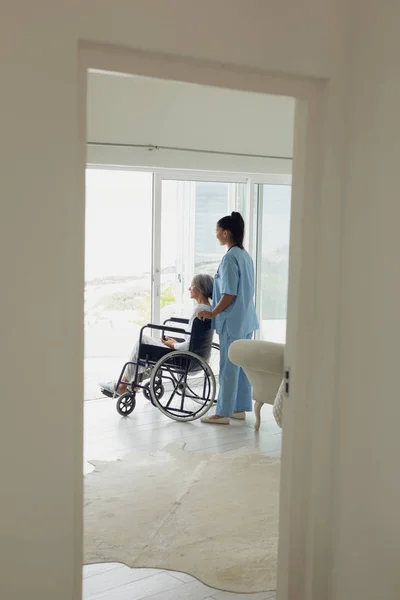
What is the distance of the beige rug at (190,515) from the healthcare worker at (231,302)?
597mm

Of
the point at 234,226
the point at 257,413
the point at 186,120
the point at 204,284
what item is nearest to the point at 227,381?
the point at 257,413

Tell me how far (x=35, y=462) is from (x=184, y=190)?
→ 176 inches

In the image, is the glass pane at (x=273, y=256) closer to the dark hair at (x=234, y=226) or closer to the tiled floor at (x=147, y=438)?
the tiled floor at (x=147, y=438)

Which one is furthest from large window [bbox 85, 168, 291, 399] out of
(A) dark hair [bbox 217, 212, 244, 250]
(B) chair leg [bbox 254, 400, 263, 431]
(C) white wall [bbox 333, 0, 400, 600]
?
(C) white wall [bbox 333, 0, 400, 600]

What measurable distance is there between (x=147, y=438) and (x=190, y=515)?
4.14ft

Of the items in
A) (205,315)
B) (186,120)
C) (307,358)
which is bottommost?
(205,315)

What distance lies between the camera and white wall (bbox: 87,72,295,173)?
17.5 ft

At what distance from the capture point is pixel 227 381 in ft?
16.6

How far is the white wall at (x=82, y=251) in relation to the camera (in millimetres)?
1816

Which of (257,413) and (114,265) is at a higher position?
(114,265)

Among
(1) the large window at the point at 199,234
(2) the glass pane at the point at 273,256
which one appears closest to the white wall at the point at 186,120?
(1) the large window at the point at 199,234

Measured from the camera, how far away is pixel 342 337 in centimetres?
237

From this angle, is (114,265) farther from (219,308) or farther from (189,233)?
(219,308)

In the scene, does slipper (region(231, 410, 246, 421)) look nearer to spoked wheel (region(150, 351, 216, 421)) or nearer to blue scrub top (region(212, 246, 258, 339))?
spoked wheel (region(150, 351, 216, 421))
